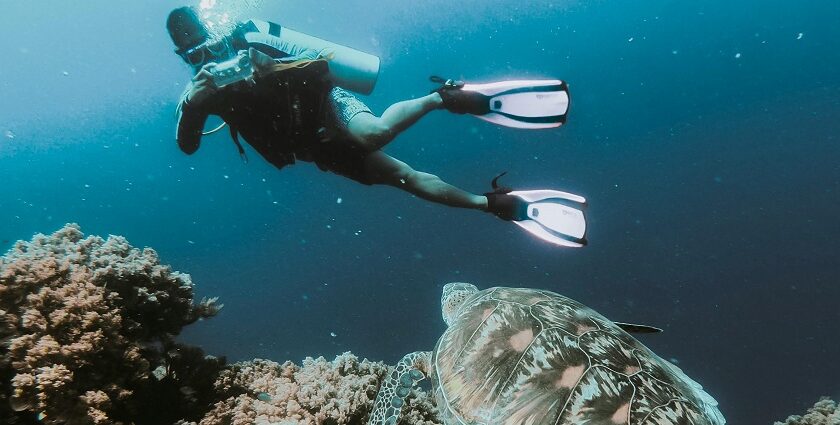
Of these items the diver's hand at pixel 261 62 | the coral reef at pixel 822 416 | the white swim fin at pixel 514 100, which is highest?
the diver's hand at pixel 261 62

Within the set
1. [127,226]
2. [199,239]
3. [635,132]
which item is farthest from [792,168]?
[127,226]

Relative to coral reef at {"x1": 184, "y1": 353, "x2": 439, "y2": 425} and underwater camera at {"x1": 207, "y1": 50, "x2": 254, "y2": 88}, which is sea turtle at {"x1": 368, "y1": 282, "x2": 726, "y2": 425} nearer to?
coral reef at {"x1": 184, "y1": 353, "x2": 439, "y2": 425}

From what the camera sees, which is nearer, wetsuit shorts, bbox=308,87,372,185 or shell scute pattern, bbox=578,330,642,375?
shell scute pattern, bbox=578,330,642,375

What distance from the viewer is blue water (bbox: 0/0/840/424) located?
58.1 feet

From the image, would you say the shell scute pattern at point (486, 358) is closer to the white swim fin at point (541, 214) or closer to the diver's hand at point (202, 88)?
the white swim fin at point (541, 214)

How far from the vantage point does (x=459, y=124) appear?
2286 cm

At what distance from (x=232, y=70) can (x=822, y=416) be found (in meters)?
6.96

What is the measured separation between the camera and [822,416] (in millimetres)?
3613

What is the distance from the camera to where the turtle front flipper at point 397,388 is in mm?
2723

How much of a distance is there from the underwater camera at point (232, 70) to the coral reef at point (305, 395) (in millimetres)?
2947

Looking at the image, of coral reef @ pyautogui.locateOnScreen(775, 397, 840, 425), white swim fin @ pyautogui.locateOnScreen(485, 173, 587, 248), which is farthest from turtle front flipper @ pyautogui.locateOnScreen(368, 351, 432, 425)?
coral reef @ pyautogui.locateOnScreen(775, 397, 840, 425)

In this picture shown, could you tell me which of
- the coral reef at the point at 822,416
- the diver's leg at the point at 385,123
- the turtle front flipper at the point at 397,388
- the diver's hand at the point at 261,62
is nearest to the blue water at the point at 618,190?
the diver's leg at the point at 385,123

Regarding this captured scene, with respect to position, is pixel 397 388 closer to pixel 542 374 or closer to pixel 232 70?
pixel 542 374

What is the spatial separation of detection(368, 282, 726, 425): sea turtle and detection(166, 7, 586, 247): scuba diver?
7.52ft
